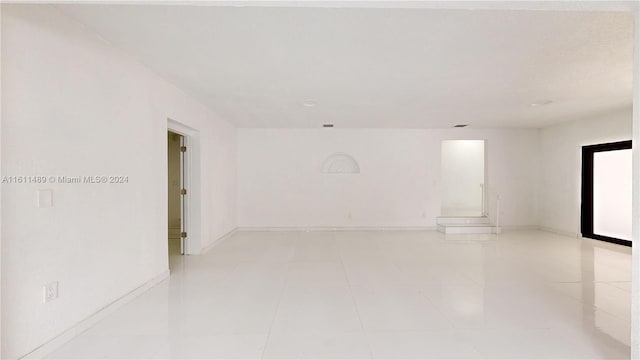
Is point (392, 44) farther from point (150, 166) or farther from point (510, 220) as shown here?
point (510, 220)

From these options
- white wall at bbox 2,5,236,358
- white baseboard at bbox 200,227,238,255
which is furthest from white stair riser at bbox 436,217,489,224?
white wall at bbox 2,5,236,358

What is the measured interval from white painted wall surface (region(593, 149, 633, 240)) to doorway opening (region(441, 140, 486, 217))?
15.5 feet

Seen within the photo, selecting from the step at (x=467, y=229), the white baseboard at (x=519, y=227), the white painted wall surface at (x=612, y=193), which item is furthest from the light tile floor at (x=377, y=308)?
the white baseboard at (x=519, y=227)

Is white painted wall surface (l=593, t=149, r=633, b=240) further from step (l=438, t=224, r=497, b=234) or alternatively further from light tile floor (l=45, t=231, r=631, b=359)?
step (l=438, t=224, r=497, b=234)

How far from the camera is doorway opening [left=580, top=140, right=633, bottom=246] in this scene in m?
5.99

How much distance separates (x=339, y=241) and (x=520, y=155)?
493cm

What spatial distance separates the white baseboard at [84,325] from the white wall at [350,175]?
4218 mm

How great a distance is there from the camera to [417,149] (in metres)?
7.84

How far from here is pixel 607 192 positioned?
638 cm

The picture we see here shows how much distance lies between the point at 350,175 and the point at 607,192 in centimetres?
498

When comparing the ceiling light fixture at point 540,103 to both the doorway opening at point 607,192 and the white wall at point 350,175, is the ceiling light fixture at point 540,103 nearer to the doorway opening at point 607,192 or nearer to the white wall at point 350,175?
the doorway opening at point 607,192

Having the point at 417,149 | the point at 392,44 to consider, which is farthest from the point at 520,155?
the point at 392,44

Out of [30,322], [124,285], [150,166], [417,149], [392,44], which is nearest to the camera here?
[30,322]

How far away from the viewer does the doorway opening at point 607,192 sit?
5.99 meters
